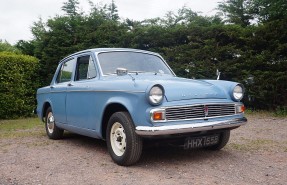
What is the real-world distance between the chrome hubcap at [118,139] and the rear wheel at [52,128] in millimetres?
2593

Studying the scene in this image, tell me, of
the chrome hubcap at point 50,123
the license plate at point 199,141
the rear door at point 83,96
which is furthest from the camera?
the chrome hubcap at point 50,123

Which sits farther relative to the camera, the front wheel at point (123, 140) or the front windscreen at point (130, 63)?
the front windscreen at point (130, 63)

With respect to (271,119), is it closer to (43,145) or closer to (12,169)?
(43,145)

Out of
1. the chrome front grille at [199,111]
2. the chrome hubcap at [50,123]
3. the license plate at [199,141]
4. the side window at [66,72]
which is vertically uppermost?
the side window at [66,72]

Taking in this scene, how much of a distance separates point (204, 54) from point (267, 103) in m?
2.53

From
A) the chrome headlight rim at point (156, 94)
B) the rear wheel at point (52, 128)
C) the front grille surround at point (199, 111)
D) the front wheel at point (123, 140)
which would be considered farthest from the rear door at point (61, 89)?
the front grille surround at point (199, 111)

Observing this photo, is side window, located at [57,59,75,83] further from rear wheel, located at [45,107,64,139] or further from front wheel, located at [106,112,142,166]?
front wheel, located at [106,112,142,166]

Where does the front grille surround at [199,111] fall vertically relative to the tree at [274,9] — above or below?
below

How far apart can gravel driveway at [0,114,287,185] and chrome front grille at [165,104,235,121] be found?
2.31ft

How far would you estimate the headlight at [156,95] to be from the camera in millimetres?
4172

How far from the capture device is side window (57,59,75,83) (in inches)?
254

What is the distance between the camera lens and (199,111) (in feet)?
14.5

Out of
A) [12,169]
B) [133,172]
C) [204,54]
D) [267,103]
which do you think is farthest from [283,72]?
[12,169]

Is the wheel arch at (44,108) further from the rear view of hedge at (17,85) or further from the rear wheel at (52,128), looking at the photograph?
the rear view of hedge at (17,85)
